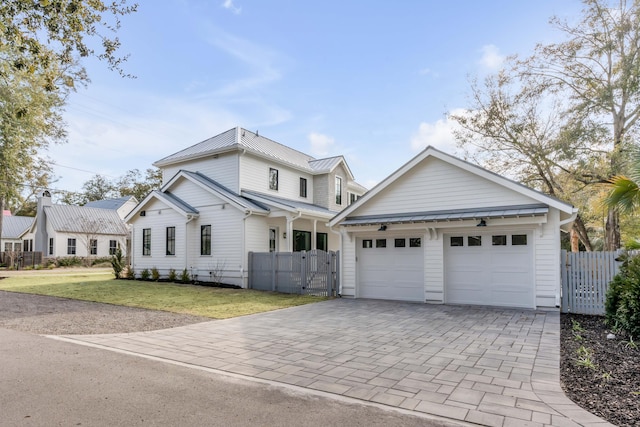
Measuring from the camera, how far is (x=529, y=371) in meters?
5.48

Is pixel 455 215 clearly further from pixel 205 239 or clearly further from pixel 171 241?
pixel 171 241

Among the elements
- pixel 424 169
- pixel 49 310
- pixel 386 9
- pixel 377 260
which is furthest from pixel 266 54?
pixel 49 310

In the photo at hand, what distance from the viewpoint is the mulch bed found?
13.6 feet

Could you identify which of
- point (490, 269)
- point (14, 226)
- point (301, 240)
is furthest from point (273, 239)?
point (14, 226)

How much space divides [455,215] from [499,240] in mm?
1461

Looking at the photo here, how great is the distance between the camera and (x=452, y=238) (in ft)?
40.8

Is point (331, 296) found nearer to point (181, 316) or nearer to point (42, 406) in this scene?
point (181, 316)

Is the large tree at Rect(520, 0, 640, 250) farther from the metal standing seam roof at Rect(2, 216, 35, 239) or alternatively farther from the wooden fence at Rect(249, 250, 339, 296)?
the metal standing seam roof at Rect(2, 216, 35, 239)

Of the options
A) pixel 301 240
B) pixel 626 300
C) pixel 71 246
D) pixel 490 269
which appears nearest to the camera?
pixel 626 300

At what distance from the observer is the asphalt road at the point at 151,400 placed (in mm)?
3832

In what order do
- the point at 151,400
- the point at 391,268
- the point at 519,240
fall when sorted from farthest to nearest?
the point at 391,268 < the point at 519,240 < the point at 151,400

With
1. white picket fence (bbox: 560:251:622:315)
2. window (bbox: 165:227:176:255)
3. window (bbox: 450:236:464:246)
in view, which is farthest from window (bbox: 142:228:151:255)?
white picket fence (bbox: 560:251:622:315)

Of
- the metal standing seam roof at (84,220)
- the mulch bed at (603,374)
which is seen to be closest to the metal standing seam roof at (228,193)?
the mulch bed at (603,374)

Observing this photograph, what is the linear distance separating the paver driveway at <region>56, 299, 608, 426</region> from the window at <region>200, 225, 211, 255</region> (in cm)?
922
